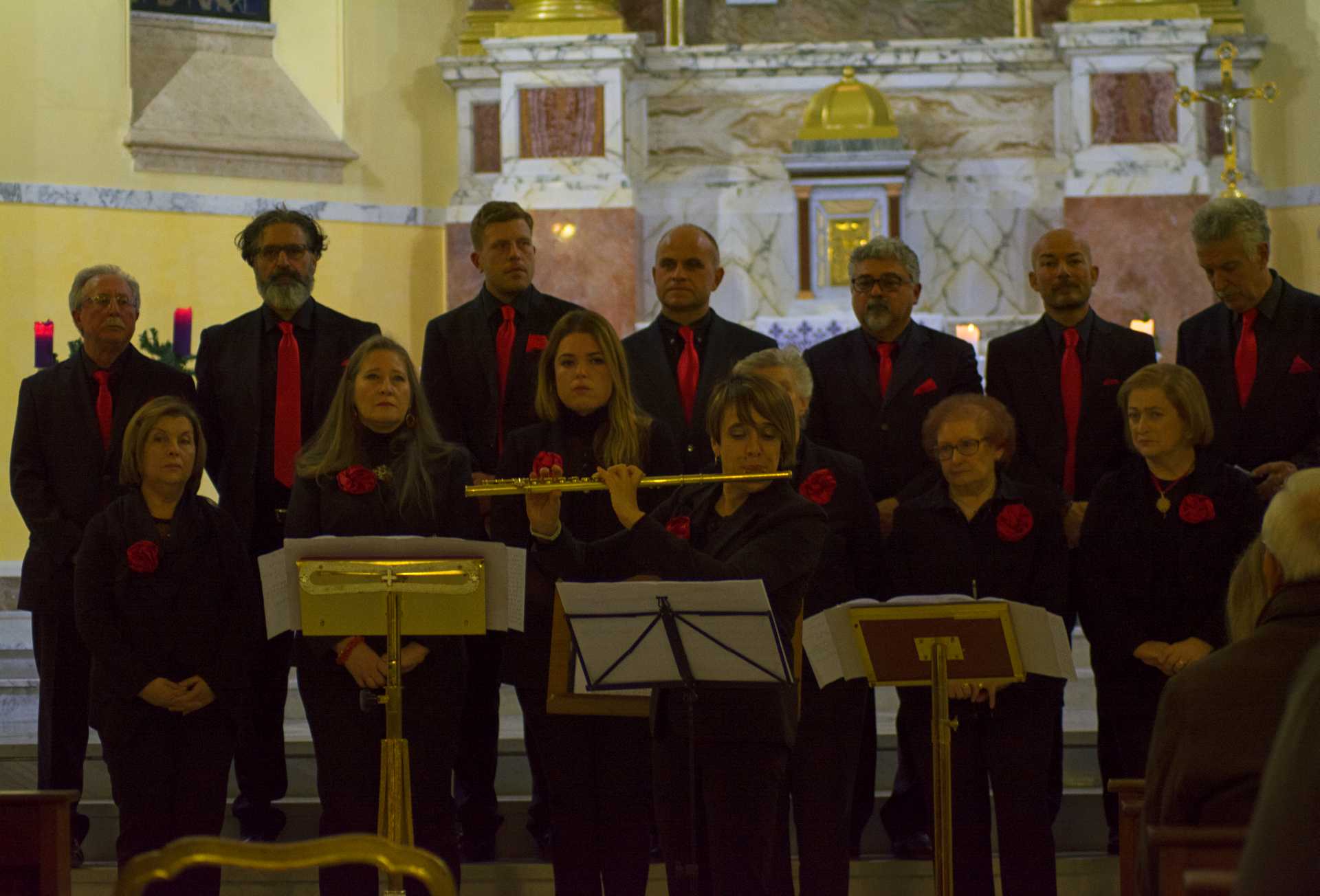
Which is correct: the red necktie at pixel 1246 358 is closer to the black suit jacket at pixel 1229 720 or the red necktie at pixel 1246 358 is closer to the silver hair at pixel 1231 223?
the silver hair at pixel 1231 223

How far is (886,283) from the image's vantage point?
5512mm

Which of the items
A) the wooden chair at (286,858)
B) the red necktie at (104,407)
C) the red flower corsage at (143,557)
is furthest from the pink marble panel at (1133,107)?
the wooden chair at (286,858)

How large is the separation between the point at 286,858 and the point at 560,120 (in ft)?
28.4

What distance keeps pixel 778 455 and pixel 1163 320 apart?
687cm

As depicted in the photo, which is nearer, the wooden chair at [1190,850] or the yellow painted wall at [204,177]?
the wooden chair at [1190,850]

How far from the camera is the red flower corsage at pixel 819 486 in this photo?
4562 millimetres

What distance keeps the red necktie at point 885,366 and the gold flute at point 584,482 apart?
1.35 meters

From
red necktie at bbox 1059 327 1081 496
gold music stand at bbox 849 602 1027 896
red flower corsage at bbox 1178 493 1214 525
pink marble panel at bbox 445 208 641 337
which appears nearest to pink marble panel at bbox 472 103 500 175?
pink marble panel at bbox 445 208 641 337

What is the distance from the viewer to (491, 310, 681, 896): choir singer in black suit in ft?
14.6

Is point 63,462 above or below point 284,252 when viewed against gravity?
below

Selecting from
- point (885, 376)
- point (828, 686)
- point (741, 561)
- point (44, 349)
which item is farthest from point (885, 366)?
point (44, 349)

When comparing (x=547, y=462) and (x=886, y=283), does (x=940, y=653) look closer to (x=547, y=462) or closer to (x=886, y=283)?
(x=547, y=462)

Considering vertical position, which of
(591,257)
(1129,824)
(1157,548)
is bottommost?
(1129,824)

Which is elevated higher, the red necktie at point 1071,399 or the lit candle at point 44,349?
the lit candle at point 44,349
